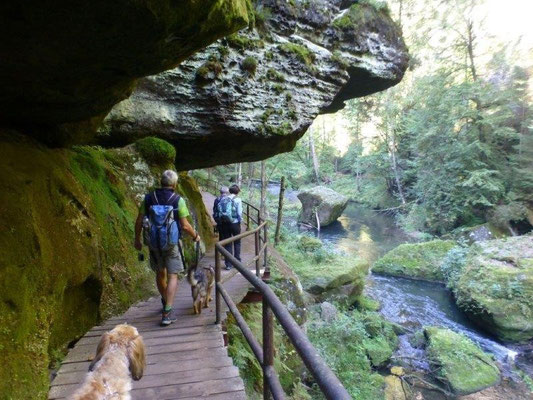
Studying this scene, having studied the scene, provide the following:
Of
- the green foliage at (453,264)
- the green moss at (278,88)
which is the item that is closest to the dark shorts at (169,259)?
the green moss at (278,88)

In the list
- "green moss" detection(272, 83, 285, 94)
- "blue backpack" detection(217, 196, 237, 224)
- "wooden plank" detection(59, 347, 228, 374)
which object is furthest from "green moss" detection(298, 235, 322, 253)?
"wooden plank" detection(59, 347, 228, 374)

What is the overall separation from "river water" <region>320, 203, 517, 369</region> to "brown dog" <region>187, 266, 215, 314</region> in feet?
27.2

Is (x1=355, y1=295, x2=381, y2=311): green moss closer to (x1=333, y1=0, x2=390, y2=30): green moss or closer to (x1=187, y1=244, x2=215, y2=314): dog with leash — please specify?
(x1=187, y1=244, x2=215, y2=314): dog with leash

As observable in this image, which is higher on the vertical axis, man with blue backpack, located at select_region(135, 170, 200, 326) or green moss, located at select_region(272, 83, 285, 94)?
green moss, located at select_region(272, 83, 285, 94)

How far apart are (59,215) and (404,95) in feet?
115

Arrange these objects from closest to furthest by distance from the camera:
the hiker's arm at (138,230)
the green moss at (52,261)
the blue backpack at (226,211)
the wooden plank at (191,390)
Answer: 1. the green moss at (52,261)
2. the wooden plank at (191,390)
3. the hiker's arm at (138,230)
4. the blue backpack at (226,211)

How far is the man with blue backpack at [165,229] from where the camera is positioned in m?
4.36

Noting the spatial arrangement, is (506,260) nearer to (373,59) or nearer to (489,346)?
(489,346)

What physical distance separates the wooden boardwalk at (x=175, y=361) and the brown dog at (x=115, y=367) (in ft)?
2.32

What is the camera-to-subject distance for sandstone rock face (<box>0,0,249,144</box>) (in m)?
2.14

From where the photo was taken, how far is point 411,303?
47.5ft

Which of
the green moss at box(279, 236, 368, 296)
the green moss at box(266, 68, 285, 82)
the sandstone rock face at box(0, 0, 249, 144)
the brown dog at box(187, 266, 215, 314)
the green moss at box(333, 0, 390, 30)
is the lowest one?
the green moss at box(279, 236, 368, 296)

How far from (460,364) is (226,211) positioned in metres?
8.22

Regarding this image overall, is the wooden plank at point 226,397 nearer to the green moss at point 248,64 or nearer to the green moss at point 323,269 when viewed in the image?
the green moss at point 248,64
